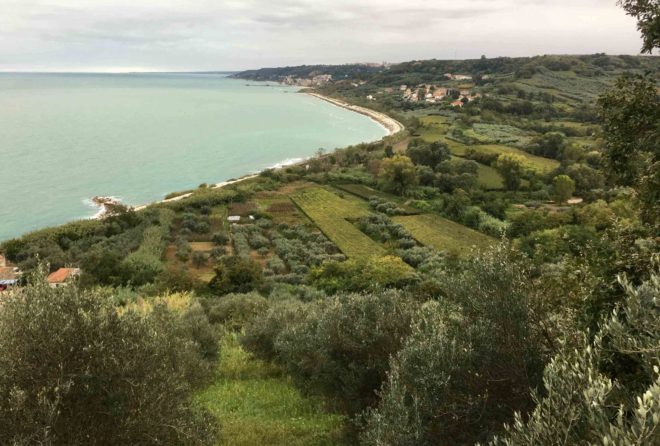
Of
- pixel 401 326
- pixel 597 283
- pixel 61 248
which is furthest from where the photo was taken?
pixel 61 248

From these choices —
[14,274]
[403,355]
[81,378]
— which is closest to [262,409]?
[403,355]

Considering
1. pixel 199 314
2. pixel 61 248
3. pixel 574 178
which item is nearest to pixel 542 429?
pixel 199 314

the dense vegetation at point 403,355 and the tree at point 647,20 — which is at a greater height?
the tree at point 647,20

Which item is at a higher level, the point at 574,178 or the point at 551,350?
the point at 551,350

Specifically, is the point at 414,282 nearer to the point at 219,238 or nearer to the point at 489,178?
the point at 219,238

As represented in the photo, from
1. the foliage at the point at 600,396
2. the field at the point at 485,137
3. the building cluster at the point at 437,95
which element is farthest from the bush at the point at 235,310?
the building cluster at the point at 437,95

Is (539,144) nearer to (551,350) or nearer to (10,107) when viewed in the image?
(551,350)

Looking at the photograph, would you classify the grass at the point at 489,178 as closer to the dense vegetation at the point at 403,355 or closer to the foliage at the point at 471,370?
the dense vegetation at the point at 403,355
